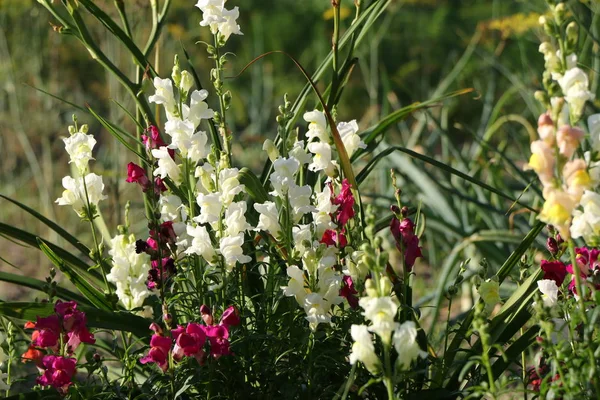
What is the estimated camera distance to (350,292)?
1755mm

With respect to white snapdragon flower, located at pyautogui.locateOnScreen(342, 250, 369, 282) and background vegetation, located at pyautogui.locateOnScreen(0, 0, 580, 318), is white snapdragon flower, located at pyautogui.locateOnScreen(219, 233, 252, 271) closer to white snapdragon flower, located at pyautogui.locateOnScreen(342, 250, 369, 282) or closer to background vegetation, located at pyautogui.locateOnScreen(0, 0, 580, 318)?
white snapdragon flower, located at pyautogui.locateOnScreen(342, 250, 369, 282)

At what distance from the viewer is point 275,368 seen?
5.62 feet

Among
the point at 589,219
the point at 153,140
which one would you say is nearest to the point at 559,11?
the point at 589,219

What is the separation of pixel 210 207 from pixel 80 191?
321mm

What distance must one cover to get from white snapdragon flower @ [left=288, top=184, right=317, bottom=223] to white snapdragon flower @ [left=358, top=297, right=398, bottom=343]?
1.32ft

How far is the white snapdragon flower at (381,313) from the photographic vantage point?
1327mm

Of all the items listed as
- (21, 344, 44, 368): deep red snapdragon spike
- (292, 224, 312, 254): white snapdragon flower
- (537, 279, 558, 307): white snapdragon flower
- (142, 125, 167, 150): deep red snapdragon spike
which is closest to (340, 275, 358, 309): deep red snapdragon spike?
(292, 224, 312, 254): white snapdragon flower

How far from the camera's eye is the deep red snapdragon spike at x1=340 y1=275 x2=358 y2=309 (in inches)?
68.9

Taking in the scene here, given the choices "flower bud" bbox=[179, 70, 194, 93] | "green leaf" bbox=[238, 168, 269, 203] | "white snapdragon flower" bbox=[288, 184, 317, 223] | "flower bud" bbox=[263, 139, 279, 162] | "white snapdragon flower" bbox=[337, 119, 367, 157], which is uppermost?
"flower bud" bbox=[179, 70, 194, 93]

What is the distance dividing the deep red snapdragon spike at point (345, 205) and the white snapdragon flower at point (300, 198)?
0.21ft

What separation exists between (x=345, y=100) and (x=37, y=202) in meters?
3.37

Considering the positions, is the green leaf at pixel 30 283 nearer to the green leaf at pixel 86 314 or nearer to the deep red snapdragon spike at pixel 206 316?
the green leaf at pixel 86 314

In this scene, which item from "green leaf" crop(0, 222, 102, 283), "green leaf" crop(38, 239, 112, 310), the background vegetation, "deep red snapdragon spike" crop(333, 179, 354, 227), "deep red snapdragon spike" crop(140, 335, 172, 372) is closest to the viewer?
"deep red snapdragon spike" crop(140, 335, 172, 372)

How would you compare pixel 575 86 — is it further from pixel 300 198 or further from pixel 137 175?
pixel 137 175
